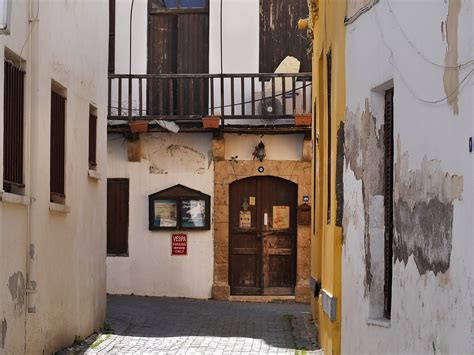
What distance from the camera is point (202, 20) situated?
2012cm

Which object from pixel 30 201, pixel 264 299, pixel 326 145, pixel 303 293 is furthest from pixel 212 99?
pixel 30 201

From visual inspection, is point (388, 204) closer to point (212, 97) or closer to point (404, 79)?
point (404, 79)

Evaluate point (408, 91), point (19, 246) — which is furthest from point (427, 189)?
point (19, 246)

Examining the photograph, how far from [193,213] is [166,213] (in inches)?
20.9

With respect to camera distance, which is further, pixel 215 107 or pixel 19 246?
pixel 215 107

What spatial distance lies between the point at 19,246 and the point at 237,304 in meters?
9.49

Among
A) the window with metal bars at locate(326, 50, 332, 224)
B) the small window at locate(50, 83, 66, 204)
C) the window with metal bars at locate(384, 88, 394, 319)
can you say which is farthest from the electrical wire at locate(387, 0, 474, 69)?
the small window at locate(50, 83, 66, 204)

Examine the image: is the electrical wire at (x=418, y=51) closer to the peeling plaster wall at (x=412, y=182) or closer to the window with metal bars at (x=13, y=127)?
the peeling plaster wall at (x=412, y=182)

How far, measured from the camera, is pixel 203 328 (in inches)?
573

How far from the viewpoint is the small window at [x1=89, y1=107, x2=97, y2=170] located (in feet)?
45.3

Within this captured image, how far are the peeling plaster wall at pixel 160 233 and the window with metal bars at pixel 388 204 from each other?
11220mm

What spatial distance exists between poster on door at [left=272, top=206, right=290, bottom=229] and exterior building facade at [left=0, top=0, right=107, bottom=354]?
592cm

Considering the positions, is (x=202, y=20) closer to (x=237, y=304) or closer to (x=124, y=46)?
(x=124, y=46)

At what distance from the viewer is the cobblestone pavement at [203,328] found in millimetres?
12266
